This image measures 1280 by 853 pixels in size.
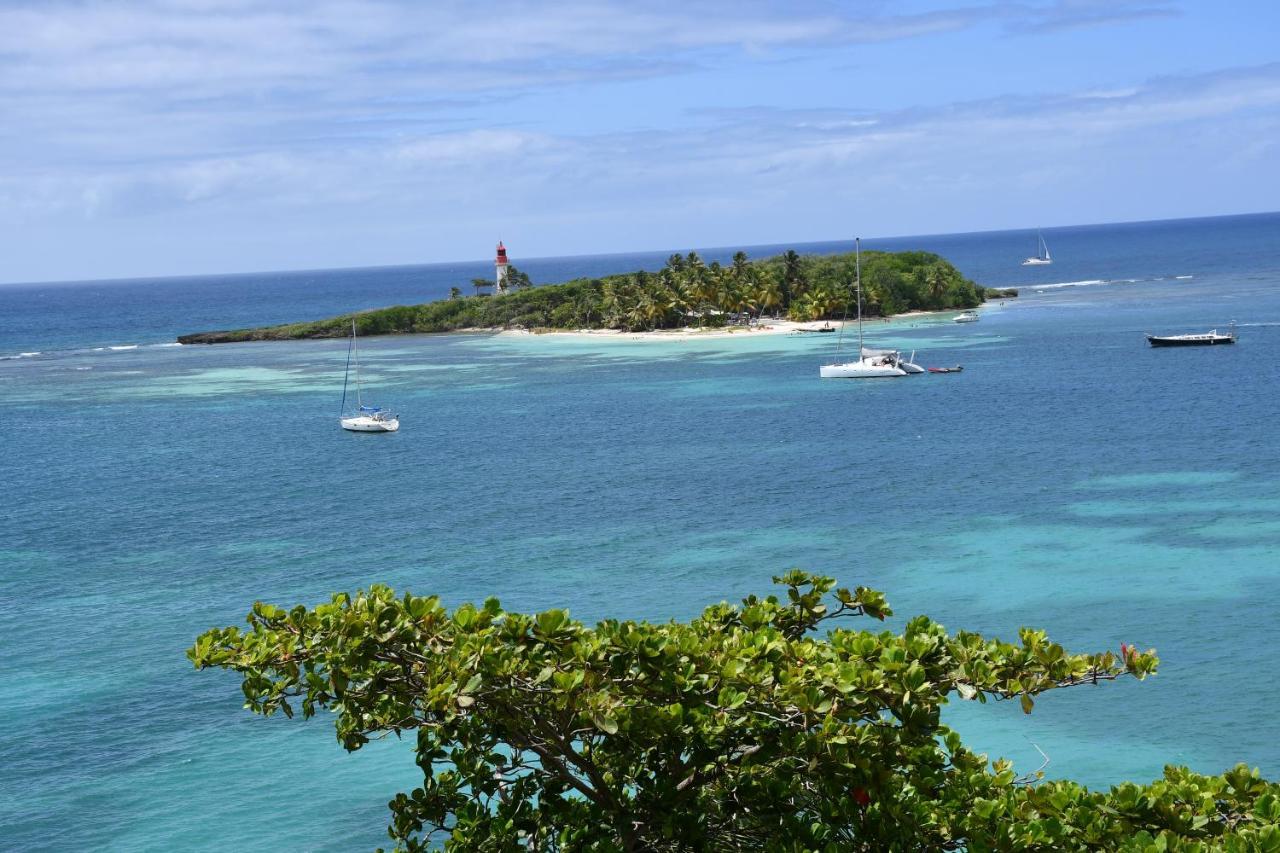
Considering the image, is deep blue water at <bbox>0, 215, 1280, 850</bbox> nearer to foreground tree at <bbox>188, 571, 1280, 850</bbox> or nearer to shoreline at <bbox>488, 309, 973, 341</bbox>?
foreground tree at <bbox>188, 571, 1280, 850</bbox>

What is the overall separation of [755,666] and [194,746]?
57.0 feet

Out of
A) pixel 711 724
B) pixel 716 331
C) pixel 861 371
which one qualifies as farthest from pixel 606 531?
pixel 716 331

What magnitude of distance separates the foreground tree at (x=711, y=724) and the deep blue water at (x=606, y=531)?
10.8 metres

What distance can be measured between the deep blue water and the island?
30124 mm

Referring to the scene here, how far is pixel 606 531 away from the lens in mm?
40938

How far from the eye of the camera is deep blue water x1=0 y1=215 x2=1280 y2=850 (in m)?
23.3

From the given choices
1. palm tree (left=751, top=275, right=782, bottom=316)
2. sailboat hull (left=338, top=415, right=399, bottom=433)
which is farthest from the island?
sailboat hull (left=338, top=415, right=399, bottom=433)

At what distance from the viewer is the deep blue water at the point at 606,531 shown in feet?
76.6

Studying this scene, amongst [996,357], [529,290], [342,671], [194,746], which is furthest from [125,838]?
[529,290]

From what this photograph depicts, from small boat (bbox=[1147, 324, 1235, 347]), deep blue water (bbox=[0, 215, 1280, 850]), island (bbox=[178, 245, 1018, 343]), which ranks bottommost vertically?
deep blue water (bbox=[0, 215, 1280, 850])

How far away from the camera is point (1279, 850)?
29.2 feet

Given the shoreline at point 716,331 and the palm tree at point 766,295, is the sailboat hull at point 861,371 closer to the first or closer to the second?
the shoreline at point 716,331

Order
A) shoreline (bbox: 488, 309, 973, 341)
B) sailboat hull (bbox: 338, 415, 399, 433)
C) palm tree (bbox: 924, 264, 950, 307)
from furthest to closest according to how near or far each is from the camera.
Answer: palm tree (bbox: 924, 264, 950, 307), shoreline (bbox: 488, 309, 973, 341), sailboat hull (bbox: 338, 415, 399, 433)

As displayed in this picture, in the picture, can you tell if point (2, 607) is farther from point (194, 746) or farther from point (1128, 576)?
point (1128, 576)
